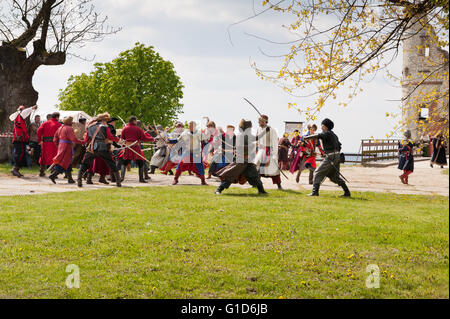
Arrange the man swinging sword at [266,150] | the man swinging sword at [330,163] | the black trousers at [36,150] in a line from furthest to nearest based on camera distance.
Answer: the black trousers at [36,150] < the man swinging sword at [266,150] < the man swinging sword at [330,163]

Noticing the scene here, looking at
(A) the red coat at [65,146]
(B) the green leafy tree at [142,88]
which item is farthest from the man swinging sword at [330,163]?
(B) the green leafy tree at [142,88]

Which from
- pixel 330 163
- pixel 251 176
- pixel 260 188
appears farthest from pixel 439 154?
pixel 251 176

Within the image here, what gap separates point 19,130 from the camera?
669 inches

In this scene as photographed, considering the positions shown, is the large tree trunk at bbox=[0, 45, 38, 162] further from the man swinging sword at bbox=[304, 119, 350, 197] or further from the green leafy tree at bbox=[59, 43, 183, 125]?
Result: the green leafy tree at bbox=[59, 43, 183, 125]

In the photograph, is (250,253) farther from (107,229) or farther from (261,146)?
(261,146)

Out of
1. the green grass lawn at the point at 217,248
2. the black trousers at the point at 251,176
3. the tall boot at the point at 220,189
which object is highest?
the black trousers at the point at 251,176

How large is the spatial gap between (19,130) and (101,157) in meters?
5.13

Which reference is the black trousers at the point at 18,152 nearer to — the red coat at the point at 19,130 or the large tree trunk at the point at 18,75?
the red coat at the point at 19,130

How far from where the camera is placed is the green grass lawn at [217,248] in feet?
16.2

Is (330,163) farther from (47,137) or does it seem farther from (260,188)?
(47,137)

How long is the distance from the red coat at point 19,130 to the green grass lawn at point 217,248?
23.8 ft

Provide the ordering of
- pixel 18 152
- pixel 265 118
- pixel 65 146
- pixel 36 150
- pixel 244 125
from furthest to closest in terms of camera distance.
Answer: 1. pixel 36 150
2. pixel 18 152
3. pixel 65 146
4. pixel 265 118
5. pixel 244 125

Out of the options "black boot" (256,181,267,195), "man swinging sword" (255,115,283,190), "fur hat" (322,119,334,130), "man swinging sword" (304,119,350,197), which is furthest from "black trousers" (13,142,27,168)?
"fur hat" (322,119,334,130)

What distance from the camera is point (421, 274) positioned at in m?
5.39
